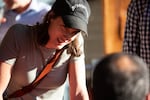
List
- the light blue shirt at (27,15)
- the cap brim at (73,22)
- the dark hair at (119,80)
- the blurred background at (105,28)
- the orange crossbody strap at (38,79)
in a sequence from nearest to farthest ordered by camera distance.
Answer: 1. the dark hair at (119,80)
2. the cap brim at (73,22)
3. the orange crossbody strap at (38,79)
4. the light blue shirt at (27,15)
5. the blurred background at (105,28)

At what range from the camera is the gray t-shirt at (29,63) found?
207 cm

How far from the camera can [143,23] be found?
2434 mm

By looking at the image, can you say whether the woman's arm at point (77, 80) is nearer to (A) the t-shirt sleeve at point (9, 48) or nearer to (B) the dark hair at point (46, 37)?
(B) the dark hair at point (46, 37)

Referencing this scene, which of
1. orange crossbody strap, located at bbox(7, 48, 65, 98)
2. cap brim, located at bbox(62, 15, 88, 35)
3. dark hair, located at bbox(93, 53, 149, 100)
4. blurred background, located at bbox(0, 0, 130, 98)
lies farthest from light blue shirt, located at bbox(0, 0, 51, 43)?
blurred background, located at bbox(0, 0, 130, 98)

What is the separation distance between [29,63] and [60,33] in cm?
23

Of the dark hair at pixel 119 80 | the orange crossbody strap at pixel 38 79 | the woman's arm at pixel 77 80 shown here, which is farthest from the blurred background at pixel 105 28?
the dark hair at pixel 119 80

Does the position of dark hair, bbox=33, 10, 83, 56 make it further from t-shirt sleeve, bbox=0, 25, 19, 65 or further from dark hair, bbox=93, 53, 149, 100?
dark hair, bbox=93, 53, 149, 100

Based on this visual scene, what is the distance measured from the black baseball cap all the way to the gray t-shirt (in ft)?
0.59

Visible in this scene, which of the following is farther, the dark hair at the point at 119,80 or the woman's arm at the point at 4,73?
the woman's arm at the point at 4,73

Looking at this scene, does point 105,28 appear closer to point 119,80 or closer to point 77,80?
point 77,80

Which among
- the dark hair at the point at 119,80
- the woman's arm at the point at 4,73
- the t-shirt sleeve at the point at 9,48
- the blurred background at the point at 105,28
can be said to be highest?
the dark hair at the point at 119,80

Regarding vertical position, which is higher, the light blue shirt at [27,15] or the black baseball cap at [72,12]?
the black baseball cap at [72,12]

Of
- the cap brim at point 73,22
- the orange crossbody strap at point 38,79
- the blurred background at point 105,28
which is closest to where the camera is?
the cap brim at point 73,22

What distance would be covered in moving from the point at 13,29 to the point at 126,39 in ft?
2.43
